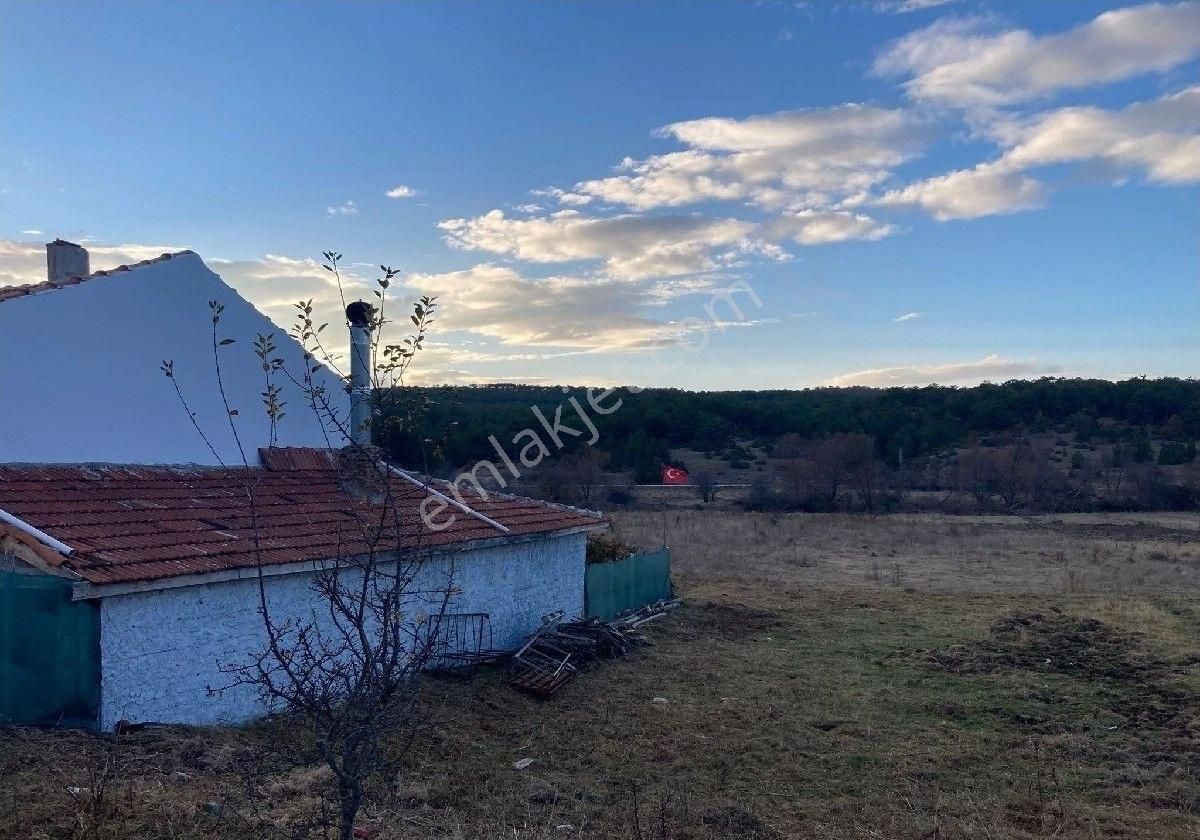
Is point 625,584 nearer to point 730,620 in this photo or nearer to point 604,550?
point 604,550

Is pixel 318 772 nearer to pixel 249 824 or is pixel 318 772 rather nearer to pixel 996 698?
pixel 249 824

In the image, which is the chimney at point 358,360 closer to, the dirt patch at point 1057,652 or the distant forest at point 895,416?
the dirt patch at point 1057,652

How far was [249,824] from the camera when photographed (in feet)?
18.9

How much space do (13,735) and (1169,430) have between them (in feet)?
223

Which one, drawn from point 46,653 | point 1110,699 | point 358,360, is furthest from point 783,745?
point 358,360

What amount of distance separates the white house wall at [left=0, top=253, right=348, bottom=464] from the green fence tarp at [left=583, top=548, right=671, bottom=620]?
6.07 metres

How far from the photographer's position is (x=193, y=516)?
9.89 m

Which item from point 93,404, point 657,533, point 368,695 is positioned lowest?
point 657,533

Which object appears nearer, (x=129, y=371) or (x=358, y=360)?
(x=129, y=371)

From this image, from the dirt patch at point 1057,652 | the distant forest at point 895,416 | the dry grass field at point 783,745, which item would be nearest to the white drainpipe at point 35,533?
the dry grass field at point 783,745

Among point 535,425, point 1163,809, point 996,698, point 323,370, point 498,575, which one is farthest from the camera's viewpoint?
point 535,425

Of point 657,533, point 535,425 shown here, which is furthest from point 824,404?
point 657,533

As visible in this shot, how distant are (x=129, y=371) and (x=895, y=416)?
5618 cm

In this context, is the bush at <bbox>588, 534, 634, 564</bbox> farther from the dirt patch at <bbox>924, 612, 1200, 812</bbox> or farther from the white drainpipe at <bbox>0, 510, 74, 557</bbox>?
the white drainpipe at <bbox>0, 510, 74, 557</bbox>
